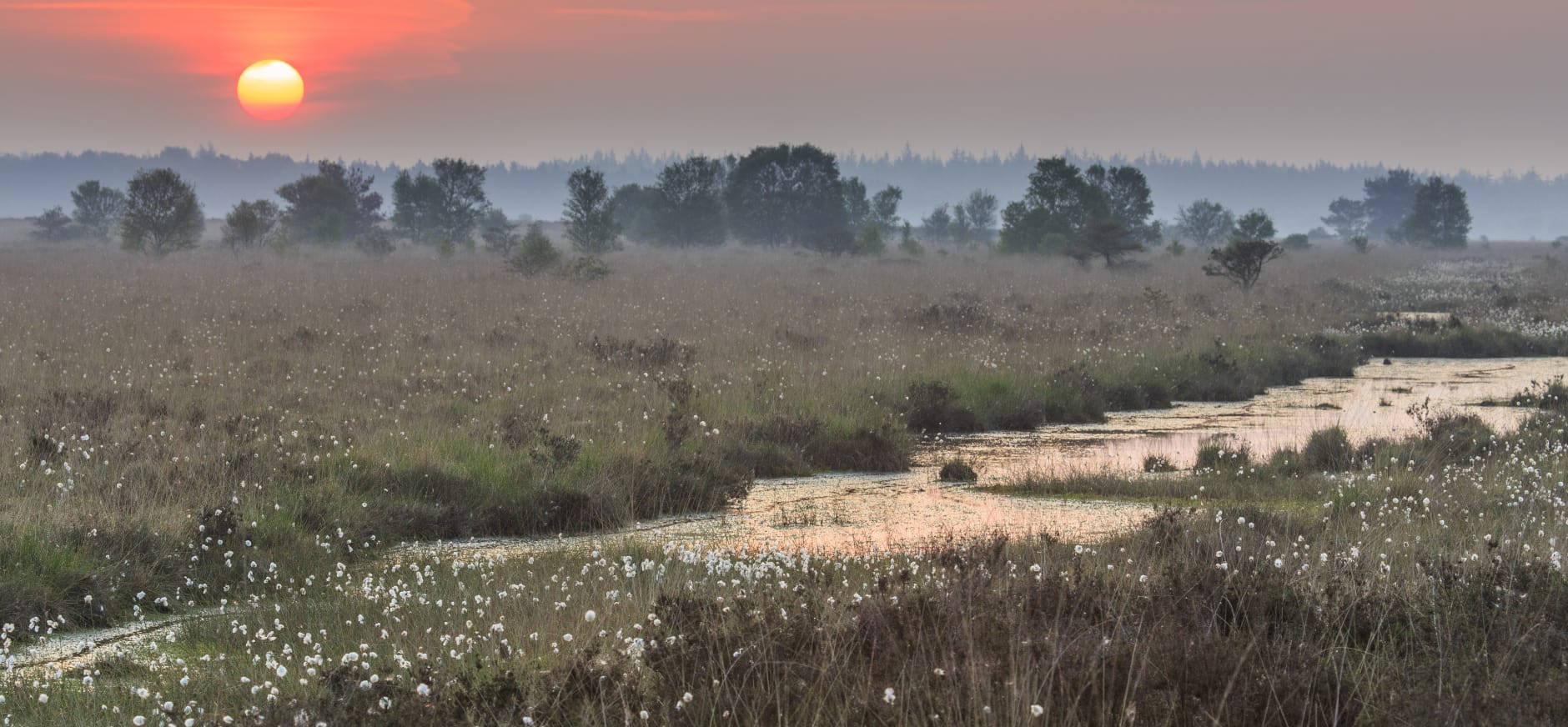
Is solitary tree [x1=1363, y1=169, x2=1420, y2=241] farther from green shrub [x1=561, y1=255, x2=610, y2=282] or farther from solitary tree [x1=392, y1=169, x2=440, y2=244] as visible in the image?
green shrub [x1=561, y1=255, x2=610, y2=282]

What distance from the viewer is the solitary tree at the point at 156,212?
4884cm

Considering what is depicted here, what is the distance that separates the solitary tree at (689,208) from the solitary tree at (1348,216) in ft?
321

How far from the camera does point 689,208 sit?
72.1 meters

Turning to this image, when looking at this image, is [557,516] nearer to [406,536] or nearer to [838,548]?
[406,536]

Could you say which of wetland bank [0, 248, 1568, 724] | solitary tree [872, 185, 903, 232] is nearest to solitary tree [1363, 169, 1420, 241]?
solitary tree [872, 185, 903, 232]

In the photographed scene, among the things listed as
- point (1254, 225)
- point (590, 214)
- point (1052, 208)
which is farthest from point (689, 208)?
point (1254, 225)

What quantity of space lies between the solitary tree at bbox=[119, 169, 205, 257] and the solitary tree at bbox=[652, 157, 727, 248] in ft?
94.6

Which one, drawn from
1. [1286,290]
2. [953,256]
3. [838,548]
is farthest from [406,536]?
[953,256]

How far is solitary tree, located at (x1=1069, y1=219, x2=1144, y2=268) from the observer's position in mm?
48594

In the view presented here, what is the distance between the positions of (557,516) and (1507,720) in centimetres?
806

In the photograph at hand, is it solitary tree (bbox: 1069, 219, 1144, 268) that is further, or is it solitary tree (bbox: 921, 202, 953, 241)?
solitary tree (bbox: 921, 202, 953, 241)

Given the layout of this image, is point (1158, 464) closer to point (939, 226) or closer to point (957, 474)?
point (957, 474)

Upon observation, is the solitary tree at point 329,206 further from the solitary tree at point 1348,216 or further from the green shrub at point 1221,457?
the solitary tree at point 1348,216

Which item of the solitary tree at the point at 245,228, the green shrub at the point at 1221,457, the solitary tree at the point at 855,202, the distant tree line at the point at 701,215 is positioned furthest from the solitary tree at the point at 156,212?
the green shrub at the point at 1221,457
